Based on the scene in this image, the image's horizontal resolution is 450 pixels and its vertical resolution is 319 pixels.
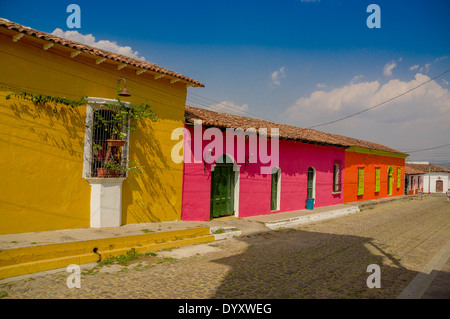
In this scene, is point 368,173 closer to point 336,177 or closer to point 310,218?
point 336,177

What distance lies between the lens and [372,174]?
2186 centimetres

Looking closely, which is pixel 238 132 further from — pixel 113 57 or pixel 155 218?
pixel 113 57

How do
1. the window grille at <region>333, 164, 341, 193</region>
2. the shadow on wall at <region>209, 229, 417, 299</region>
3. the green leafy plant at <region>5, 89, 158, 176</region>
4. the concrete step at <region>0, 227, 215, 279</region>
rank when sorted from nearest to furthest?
the shadow on wall at <region>209, 229, 417, 299</region> → the concrete step at <region>0, 227, 215, 279</region> → the green leafy plant at <region>5, 89, 158, 176</region> → the window grille at <region>333, 164, 341, 193</region>

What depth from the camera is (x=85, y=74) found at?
25.6 feet

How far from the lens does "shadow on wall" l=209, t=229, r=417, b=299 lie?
509 centimetres

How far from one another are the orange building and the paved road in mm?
9466

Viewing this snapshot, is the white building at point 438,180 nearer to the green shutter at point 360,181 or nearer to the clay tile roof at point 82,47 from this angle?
the green shutter at point 360,181

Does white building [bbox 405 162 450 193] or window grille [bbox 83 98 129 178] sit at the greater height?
window grille [bbox 83 98 129 178]

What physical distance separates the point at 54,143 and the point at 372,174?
68.2ft

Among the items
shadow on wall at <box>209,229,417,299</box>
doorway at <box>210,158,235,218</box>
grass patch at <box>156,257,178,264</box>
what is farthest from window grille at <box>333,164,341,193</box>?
grass patch at <box>156,257,178,264</box>

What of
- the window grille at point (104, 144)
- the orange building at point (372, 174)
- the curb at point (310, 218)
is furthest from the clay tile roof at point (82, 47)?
the orange building at point (372, 174)

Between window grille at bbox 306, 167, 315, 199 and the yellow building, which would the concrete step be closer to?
the yellow building
